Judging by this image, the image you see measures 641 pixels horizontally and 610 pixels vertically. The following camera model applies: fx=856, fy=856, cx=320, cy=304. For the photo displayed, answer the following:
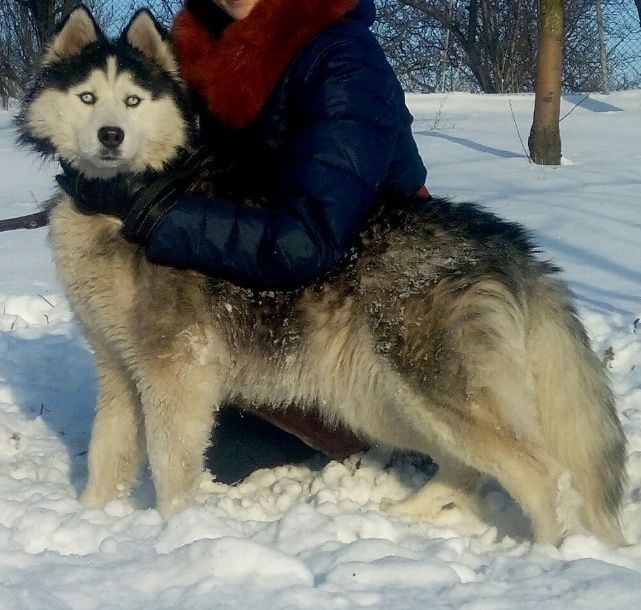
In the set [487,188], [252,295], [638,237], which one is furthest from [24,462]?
[487,188]

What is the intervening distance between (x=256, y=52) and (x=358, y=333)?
2.99 ft

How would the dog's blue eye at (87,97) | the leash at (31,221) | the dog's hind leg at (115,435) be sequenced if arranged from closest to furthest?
1. the dog's blue eye at (87,97)
2. the dog's hind leg at (115,435)
3. the leash at (31,221)

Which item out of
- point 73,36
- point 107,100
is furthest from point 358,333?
point 73,36

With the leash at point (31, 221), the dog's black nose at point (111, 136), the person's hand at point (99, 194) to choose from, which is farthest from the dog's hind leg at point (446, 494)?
the leash at point (31, 221)

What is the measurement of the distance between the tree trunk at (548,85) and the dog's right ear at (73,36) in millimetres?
5860

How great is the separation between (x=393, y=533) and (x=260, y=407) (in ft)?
2.63

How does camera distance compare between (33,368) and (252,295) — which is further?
(33,368)

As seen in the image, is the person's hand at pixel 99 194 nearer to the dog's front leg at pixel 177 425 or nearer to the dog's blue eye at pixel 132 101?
the dog's blue eye at pixel 132 101

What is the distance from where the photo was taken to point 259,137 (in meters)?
2.72

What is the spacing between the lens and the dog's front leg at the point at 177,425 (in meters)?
2.57

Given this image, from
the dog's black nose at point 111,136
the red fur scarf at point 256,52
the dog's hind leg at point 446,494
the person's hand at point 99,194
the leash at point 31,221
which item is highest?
the red fur scarf at point 256,52

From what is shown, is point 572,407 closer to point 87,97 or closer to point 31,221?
point 87,97

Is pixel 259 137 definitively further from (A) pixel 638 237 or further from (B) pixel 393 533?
(A) pixel 638 237

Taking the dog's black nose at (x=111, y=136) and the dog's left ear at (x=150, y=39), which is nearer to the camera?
the dog's black nose at (x=111, y=136)
